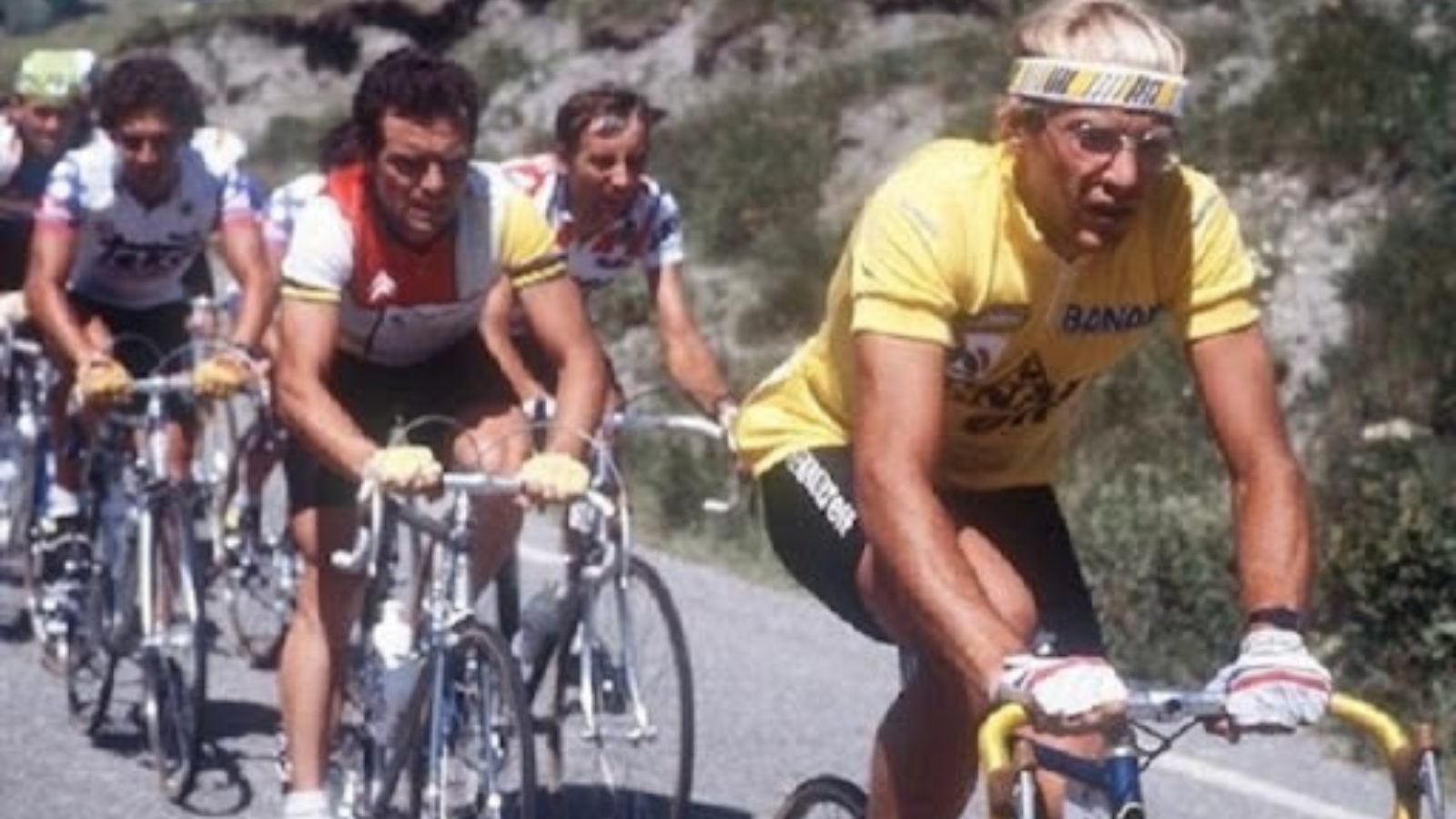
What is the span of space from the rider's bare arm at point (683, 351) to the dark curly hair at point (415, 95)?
2076mm

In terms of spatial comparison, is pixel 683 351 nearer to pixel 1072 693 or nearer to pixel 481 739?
pixel 481 739

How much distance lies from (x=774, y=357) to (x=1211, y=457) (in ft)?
19.2

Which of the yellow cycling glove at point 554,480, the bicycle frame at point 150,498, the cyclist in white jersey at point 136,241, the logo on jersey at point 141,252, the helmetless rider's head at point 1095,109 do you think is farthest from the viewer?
the logo on jersey at point 141,252

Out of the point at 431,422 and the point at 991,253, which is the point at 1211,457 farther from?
the point at 991,253

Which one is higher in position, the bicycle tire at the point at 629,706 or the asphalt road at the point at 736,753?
the bicycle tire at the point at 629,706

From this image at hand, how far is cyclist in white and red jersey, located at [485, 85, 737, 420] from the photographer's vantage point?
9.34 meters

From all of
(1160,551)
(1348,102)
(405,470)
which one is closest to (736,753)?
(1160,551)

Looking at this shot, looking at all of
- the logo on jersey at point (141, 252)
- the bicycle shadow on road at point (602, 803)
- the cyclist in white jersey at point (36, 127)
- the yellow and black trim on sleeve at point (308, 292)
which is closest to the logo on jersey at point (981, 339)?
the yellow and black trim on sleeve at point (308, 292)

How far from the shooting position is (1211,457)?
1595 centimetres

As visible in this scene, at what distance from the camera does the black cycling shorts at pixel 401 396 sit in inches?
318

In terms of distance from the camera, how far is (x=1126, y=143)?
16.8 ft

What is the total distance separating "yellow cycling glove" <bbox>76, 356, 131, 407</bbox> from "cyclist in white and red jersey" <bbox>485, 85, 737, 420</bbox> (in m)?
1.06

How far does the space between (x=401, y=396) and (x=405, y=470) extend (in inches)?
47.6

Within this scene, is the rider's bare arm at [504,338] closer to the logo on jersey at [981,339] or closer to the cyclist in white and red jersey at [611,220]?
the cyclist in white and red jersey at [611,220]
